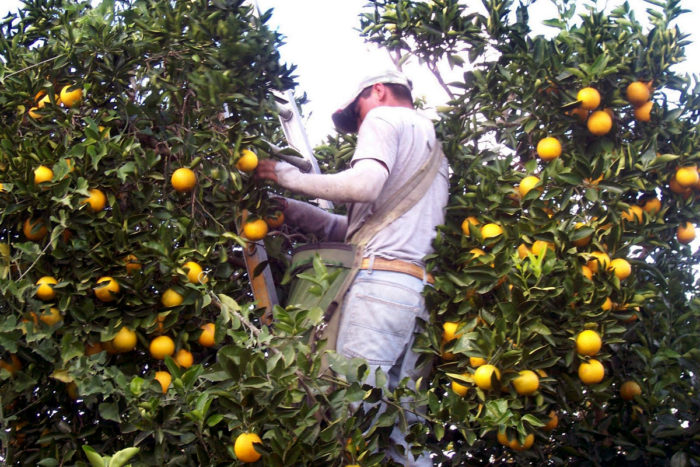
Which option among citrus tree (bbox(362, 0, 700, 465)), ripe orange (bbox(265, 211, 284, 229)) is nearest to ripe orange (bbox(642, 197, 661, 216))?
citrus tree (bbox(362, 0, 700, 465))

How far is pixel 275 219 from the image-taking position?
322 centimetres

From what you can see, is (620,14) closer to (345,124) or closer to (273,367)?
(345,124)

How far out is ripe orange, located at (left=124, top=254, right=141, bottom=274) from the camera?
9.34 ft

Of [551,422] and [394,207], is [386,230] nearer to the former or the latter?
[394,207]

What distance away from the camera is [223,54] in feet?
10.1

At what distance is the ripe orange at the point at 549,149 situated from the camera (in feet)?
10.8

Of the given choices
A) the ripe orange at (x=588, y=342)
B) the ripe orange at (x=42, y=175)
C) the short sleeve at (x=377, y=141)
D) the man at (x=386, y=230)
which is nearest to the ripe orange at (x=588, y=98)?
the man at (x=386, y=230)

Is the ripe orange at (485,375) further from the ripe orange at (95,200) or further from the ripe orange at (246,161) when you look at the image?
the ripe orange at (95,200)

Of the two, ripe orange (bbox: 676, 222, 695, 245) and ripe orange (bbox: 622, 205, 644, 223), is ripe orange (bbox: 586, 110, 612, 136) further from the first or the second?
ripe orange (bbox: 676, 222, 695, 245)

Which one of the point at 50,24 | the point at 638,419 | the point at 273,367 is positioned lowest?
the point at 638,419

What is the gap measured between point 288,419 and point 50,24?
2081 mm

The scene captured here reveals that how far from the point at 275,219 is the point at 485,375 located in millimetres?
1002

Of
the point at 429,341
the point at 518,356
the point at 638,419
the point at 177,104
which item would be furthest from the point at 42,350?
the point at 638,419

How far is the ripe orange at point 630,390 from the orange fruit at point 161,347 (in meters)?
1.73
